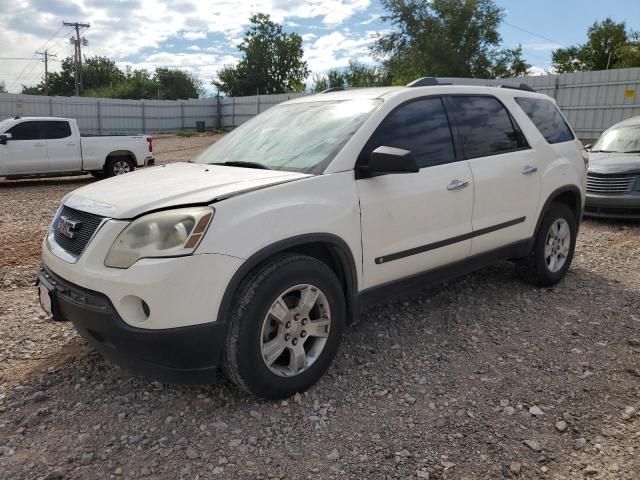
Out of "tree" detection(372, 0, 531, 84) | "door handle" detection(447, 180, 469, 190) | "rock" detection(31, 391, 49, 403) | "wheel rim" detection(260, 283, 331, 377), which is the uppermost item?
"tree" detection(372, 0, 531, 84)

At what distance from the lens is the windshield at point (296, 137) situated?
10.7 ft

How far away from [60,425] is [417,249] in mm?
2336

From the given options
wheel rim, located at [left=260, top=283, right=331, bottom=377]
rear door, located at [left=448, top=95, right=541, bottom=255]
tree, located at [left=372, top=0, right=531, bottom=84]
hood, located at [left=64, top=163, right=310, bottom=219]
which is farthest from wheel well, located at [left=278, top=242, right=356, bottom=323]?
tree, located at [left=372, top=0, right=531, bottom=84]

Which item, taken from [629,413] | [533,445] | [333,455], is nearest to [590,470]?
[533,445]

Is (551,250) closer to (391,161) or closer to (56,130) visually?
(391,161)

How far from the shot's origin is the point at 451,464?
2.47 meters

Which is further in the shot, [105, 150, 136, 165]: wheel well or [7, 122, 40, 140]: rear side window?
[105, 150, 136, 165]: wheel well

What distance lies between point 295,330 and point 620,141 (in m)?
8.23

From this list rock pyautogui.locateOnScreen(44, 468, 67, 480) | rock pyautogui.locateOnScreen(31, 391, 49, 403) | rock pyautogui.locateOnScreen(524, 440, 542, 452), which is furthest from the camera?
rock pyautogui.locateOnScreen(31, 391, 49, 403)

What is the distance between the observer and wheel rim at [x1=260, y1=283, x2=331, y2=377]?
2818 millimetres

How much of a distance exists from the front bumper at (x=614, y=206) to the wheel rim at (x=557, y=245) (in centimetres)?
343

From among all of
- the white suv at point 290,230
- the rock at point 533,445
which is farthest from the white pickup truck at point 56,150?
the rock at point 533,445

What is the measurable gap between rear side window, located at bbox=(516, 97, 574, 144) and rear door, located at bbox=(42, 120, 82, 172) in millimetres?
11681

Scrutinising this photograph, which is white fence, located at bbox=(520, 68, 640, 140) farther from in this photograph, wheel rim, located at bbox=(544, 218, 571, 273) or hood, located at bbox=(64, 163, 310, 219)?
hood, located at bbox=(64, 163, 310, 219)
